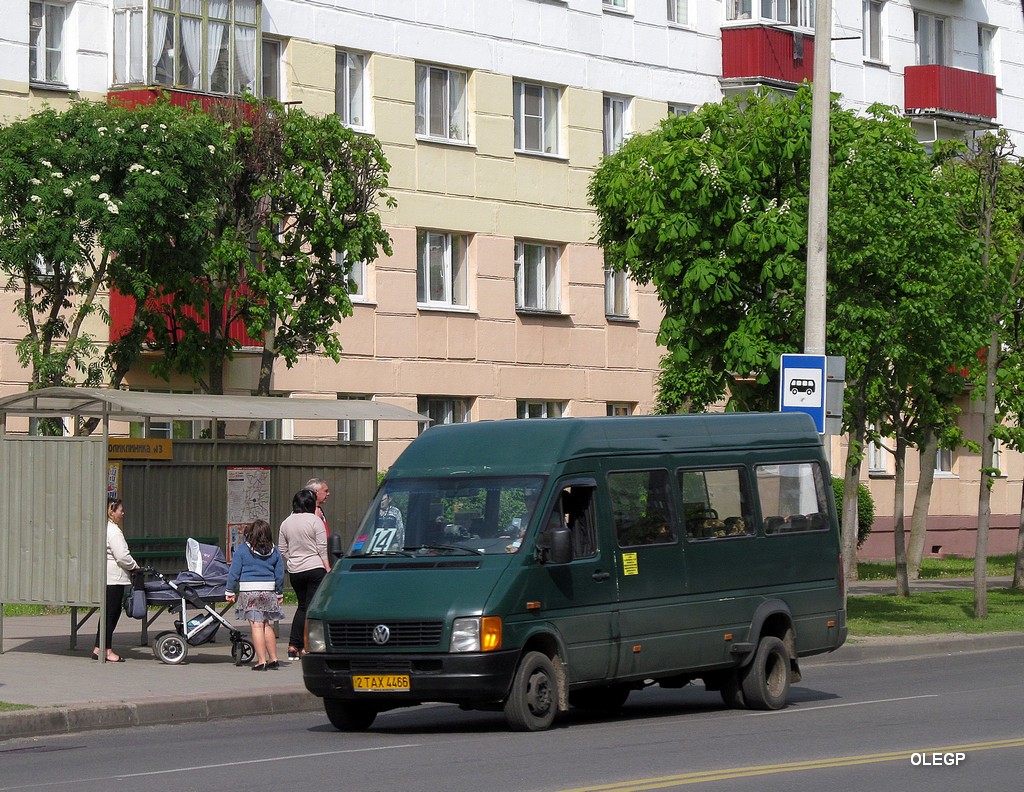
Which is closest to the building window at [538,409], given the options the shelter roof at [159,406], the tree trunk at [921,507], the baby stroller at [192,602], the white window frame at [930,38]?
the tree trunk at [921,507]

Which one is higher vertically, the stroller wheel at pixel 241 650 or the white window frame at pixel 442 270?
the white window frame at pixel 442 270

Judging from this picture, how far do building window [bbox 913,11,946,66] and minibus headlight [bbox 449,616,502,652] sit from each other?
36.0 m

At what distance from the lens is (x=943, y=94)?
146ft

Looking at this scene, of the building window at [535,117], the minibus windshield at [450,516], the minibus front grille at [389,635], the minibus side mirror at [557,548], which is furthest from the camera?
the building window at [535,117]

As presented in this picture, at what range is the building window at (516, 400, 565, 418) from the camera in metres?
36.3

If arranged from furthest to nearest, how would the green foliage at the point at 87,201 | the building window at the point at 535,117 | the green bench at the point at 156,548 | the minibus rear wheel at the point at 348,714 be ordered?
1. the building window at the point at 535,117
2. the green foliage at the point at 87,201
3. the green bench at the point at 156,548
4. the minibus rear wheel at the point at 348,714

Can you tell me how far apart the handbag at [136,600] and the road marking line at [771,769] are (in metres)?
8.12

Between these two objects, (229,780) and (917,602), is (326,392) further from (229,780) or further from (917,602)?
(229,780)

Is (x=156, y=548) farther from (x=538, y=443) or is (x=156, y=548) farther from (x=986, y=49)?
(x=986, y=49)

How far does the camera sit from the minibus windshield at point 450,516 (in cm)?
1376

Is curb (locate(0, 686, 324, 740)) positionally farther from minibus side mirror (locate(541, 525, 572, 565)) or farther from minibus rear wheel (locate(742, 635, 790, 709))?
minibus rear wheel (locate(742, 635, 790, 709))

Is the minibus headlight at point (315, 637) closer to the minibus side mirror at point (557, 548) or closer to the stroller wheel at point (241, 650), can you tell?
the minibus side mirror at point (557, 548)

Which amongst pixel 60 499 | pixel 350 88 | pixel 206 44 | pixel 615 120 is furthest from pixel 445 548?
pixel 615 120

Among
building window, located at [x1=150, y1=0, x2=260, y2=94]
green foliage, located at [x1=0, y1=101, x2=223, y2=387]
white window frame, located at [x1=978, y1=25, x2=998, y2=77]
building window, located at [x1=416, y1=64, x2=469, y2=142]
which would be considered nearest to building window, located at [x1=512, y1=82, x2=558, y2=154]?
building window, located at [x1=416, y1=64, x2=469, y2=142]
